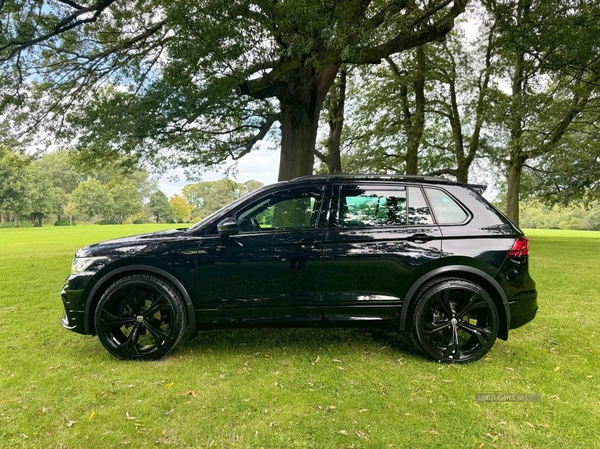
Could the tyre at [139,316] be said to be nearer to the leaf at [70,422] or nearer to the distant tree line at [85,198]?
the leaf at [70,422]

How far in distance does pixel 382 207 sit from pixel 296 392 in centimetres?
187

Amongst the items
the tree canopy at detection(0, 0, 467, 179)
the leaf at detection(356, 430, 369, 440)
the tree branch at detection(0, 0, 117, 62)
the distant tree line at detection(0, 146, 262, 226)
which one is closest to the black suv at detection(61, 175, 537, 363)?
the leaf at detection(356, 430, 369, 440)

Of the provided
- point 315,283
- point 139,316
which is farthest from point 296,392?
point 139,316

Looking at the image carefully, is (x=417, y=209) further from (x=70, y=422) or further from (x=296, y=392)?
(x=70, y=422)

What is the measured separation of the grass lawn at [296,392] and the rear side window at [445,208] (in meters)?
1.37

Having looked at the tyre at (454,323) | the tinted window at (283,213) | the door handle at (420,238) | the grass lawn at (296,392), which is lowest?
the grass lawn at (296,392)

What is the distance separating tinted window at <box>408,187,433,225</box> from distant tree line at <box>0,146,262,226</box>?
99.9 ft

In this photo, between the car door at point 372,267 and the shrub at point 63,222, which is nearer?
the car door at point 372,267

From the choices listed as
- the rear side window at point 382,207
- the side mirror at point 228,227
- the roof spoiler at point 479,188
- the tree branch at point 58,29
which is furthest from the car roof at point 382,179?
the tree branch at point 58,29

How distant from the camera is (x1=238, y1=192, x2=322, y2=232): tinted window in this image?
3447mm

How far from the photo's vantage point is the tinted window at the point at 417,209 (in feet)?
11.2

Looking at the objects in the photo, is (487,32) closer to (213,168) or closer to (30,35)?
(213,168)

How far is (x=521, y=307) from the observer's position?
335 cm

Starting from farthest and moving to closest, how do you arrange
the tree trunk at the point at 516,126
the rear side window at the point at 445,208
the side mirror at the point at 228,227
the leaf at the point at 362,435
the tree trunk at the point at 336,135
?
1. the tree trunk at the point at 336,135
2. the tree trunk at the point at 516,126
3. the rear side window at the point at 445,208
4. the side mirror at the point at 228,227
5. the leaf at the point at 362,435
